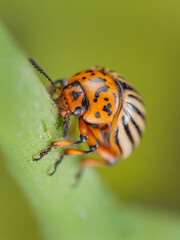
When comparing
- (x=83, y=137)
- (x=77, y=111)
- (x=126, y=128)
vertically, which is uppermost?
(x=77, y=111)

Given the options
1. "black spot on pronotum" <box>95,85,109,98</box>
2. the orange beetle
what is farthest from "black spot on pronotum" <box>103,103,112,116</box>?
"black spot on pronotum" <box>95,85,109,98</box>

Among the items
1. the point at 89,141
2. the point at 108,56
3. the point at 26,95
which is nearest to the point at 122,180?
the point at 89,141

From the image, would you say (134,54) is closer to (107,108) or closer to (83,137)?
(107,108)

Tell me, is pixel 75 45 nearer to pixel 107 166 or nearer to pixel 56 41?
pixel 56 41

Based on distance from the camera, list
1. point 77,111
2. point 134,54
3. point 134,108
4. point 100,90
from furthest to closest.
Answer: point 134,54
point 134,108
point 100,90
point 77,111

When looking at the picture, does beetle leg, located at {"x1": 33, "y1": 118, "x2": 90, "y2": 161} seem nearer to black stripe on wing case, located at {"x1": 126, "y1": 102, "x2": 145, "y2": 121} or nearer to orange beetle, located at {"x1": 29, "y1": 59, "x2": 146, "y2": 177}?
orange beetle, located at {"x1": 29, "y1": 59, "x2": 146, "y2": 177}

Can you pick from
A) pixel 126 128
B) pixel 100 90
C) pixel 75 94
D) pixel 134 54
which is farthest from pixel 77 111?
pixel 134 54

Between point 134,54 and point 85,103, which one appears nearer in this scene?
point 85,103

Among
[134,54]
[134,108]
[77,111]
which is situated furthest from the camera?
[134,54]
